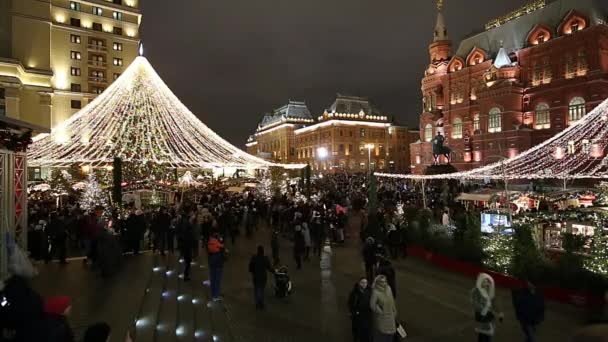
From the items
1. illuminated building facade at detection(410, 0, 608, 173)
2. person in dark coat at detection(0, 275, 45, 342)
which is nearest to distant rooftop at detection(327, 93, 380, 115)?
illuminated building facade at detection(410, 0, 608, 173)

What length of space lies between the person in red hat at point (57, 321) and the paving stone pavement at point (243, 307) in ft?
7.85

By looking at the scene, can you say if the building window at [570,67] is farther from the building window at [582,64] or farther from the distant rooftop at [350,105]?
the distant rooftop at [350,105]

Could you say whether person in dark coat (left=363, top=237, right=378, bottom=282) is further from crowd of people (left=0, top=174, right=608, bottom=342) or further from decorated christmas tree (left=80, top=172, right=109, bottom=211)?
decorated christmas tree (left=80, top=172, right=109, bottom=211)

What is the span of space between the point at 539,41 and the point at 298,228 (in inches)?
1644

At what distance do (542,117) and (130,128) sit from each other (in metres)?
40.3

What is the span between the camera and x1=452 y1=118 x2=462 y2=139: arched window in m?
47.9

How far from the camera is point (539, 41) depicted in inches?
1625

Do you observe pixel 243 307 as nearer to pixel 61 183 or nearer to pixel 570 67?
pixel 61 183

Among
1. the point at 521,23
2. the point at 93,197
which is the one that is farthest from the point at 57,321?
the point at 521,23

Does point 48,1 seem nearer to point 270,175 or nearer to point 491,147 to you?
point 270,175

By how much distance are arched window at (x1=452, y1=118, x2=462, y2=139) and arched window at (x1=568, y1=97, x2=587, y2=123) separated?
40.0ft

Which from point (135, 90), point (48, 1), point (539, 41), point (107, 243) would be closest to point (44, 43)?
point (48, 1)

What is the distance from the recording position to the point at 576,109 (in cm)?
3703

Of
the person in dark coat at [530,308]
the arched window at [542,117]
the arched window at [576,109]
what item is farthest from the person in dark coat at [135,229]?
the arched window at [542,117]
